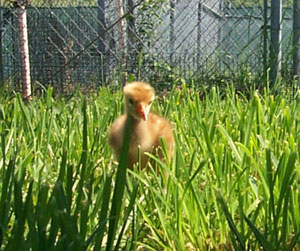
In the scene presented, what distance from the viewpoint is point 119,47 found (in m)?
4.14

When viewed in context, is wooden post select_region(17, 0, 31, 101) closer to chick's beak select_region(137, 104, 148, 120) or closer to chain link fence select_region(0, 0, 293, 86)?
chain link fence select_region(0, 0, 293, 86)

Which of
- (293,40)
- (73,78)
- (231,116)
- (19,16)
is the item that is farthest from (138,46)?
(231,116)

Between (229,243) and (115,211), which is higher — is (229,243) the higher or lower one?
the lower one

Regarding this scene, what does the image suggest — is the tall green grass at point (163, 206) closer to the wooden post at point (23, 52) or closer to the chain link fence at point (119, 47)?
the wooden post at point (23, 52)

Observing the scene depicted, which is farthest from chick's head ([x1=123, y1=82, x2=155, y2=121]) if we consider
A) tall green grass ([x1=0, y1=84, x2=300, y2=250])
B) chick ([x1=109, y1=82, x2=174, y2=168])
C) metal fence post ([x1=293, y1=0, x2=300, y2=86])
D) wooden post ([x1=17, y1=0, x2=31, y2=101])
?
wooden post ([x1=17, y1=0, x2=31, y2=101])

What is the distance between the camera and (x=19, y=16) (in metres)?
3.71

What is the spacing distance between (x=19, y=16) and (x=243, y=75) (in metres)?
1.42

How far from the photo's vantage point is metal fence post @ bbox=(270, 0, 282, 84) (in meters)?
3.10

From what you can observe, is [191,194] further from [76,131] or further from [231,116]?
[231,116]

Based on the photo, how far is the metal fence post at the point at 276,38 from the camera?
310 centimetres

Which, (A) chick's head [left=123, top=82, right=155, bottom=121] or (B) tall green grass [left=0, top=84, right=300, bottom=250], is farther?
(A) chick's head [left=123, top=82, right=155, bottom=121]

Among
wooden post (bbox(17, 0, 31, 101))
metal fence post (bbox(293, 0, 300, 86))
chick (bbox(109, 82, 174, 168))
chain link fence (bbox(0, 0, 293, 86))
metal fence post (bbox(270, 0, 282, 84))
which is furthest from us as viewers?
chain link fence (bbox(0, 0, 293, 86))

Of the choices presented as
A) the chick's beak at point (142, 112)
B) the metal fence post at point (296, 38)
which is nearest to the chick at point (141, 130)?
the chick's beak at point (142, 112)

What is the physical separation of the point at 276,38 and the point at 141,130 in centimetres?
172
